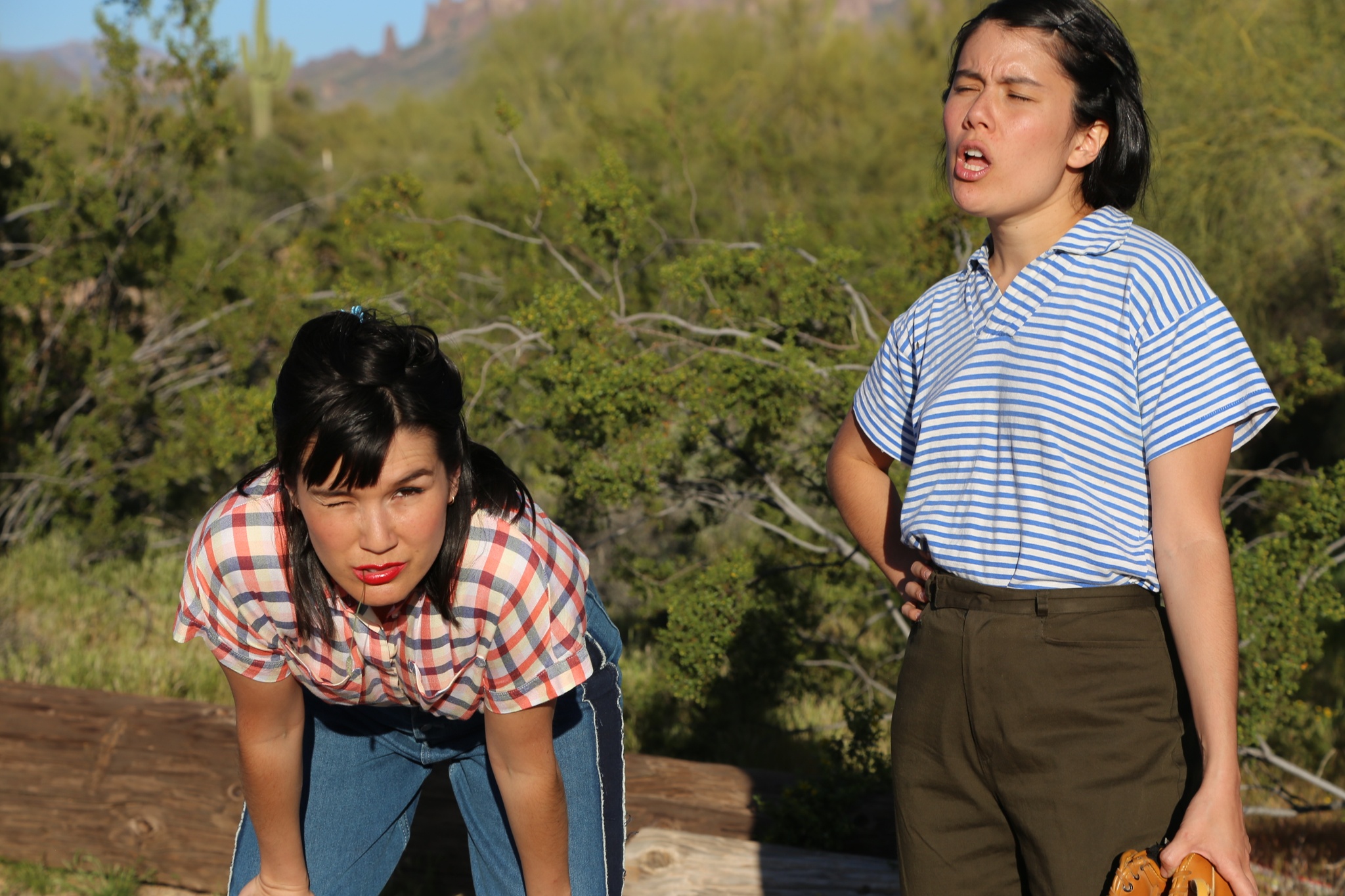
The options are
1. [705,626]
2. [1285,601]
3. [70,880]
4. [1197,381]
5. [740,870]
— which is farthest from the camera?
[705,626]

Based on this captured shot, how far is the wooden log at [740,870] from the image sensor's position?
8.96 feet

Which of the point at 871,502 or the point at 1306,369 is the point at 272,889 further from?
the point at 1306,369

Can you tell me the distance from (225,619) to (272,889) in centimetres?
51

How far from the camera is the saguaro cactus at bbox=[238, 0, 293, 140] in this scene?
19547 mm

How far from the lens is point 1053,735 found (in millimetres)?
1553

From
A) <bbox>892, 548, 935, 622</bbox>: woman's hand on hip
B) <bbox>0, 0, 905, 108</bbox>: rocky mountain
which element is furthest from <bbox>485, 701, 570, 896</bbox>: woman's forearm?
<bbox>0, 0, 905, 108</bbox>: rocky mountain

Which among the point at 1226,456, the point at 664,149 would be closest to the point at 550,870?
the point at 1226,456

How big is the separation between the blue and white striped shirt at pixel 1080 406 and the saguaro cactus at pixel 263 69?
64.9 ft

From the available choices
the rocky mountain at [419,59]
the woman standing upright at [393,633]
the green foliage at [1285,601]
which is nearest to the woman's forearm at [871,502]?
the woman standing upright at [393,633]

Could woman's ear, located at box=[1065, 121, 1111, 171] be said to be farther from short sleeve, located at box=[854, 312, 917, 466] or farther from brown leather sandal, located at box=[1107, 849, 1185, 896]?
brown leather sandal, located at box=[1107, 849, 1185, 896]

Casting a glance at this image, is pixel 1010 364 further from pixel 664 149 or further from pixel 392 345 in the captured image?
pixel 664 149

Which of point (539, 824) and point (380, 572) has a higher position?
point (380, 572)

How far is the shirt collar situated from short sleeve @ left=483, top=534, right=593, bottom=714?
91cm

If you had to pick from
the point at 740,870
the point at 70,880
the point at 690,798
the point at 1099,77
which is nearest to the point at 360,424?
the point at 1099,77
